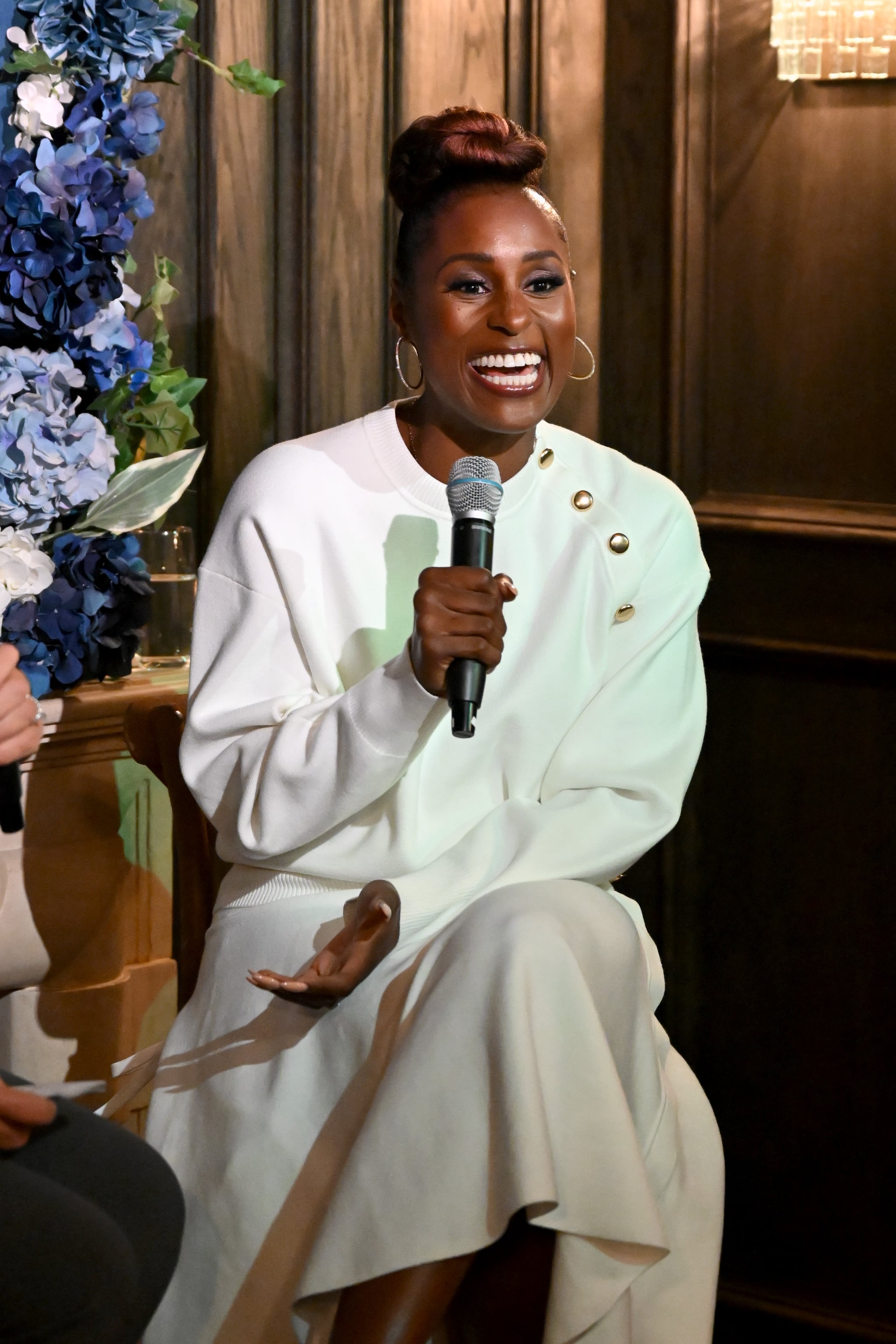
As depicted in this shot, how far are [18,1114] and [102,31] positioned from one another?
1388 mm

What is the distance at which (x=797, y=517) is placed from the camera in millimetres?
2529

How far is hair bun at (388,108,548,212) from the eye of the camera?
72.9 inches

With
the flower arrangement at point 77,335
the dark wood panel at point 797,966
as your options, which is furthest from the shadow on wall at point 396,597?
the dark wood panel at point 797,966

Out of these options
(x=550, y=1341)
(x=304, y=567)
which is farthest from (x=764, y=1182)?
(x=304, y=567)

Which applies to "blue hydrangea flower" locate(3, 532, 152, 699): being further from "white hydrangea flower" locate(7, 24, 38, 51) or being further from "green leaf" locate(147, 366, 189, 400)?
"white hydrangea flower" locate(7, 24, 38, 51)

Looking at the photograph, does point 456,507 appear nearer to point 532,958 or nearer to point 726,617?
point 532,958

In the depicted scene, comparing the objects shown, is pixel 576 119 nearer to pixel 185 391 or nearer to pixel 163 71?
pixel 163 71

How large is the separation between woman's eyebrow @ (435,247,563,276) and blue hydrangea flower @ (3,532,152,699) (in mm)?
632

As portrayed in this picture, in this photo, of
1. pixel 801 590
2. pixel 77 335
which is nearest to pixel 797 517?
pixel 801 590

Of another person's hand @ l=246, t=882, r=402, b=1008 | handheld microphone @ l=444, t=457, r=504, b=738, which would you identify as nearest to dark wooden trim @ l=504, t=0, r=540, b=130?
handheld microphone @ l=444, t=457, r=504, b=738

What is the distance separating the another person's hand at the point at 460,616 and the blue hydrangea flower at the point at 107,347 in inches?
30.1

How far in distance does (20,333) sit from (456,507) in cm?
81

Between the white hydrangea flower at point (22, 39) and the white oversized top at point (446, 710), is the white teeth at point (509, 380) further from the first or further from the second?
the white hydrangea flower at point (22, 39)

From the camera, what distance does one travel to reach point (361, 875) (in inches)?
70.8
